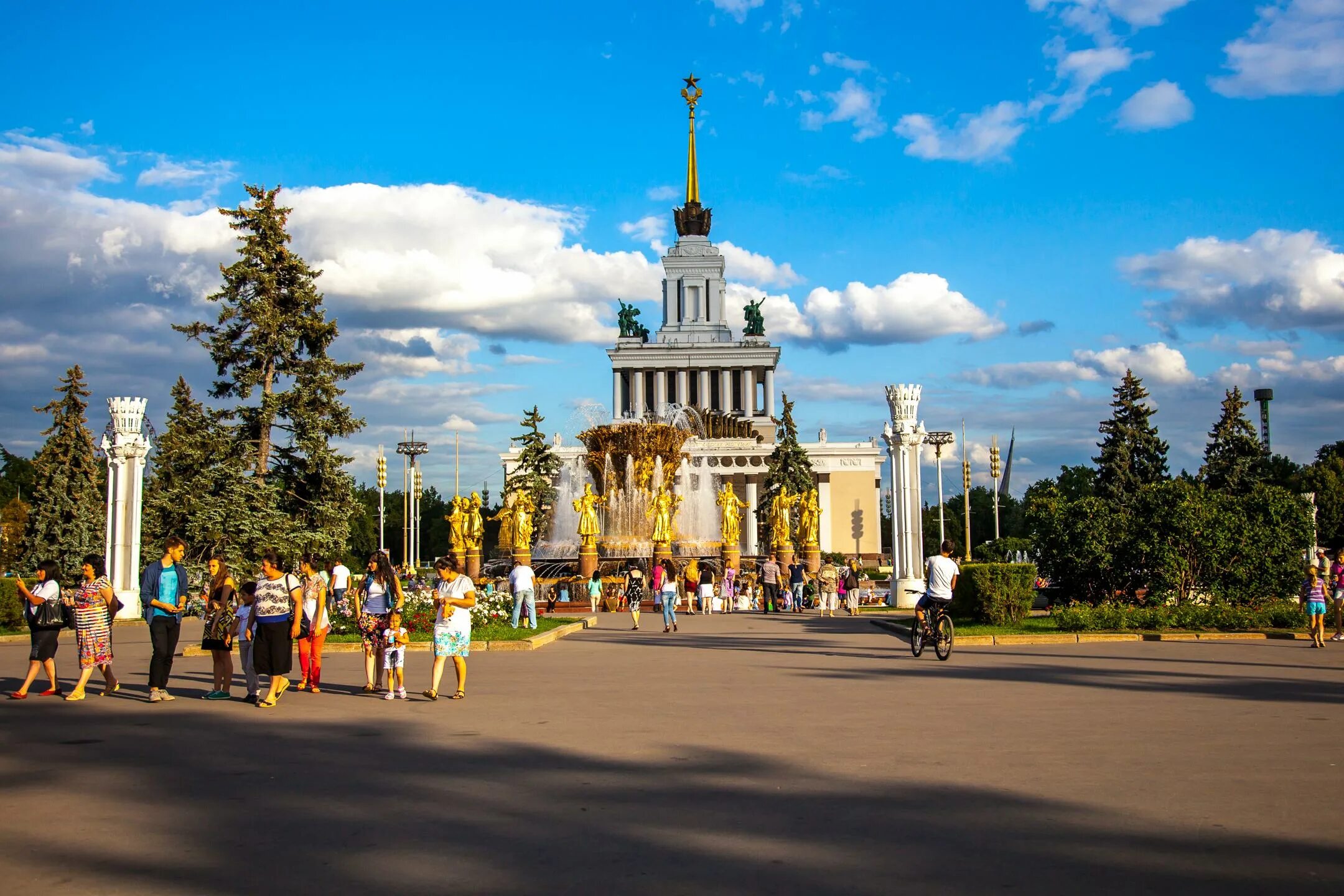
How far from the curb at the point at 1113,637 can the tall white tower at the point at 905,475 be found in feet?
33.7

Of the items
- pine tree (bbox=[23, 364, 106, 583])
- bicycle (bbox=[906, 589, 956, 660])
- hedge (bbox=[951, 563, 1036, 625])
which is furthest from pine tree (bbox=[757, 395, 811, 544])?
bicycle (bbox=[906, 589, 956, 660])

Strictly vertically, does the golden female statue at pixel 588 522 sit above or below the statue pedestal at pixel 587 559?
above

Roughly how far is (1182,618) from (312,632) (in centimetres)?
1458

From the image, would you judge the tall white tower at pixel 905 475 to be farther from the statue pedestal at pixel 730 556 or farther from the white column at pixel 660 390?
the white column at pixel 660 390

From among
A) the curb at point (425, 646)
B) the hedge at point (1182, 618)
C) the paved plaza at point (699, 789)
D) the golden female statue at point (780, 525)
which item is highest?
the golden female statue at point (780, 525)

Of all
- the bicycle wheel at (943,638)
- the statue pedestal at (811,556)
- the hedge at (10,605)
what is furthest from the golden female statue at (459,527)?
the bicycle wheel at (943,638)

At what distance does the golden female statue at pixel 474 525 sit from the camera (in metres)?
44.3

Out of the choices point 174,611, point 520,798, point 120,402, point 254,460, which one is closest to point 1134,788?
point 520,798

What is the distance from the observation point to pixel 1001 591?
21.8 m

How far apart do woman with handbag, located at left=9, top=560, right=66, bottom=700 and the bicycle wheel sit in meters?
10.8

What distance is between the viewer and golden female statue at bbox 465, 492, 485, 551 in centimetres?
4431

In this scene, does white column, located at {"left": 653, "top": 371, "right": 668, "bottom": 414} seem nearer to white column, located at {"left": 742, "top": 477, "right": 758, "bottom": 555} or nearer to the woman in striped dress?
white column, located at {"left": 742, "top": 477, "right": 758, "bottom": 555}

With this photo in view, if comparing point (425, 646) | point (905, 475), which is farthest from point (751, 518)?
point (425, 646)

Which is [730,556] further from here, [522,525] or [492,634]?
[492,634]
